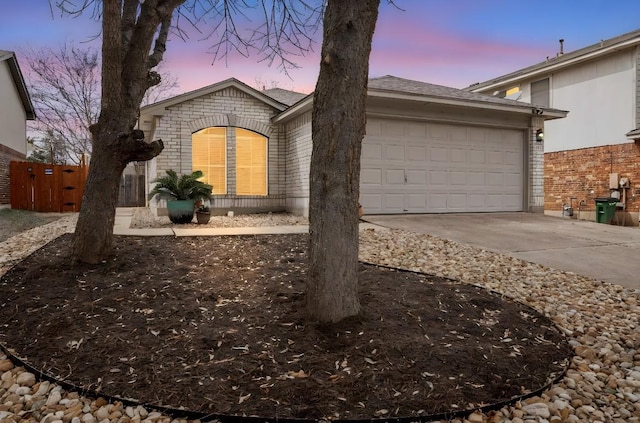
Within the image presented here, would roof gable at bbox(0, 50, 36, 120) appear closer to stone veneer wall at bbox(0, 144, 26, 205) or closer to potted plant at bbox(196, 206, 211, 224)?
stone veneer wall at bbox(0, 144, 26, 205)

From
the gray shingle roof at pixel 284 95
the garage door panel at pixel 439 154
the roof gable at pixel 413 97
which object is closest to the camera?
the roof gable at pixel 413 97

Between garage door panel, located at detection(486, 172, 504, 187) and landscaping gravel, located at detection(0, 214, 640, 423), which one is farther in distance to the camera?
garage door panel, located at detection(486, 172, 504, 187)

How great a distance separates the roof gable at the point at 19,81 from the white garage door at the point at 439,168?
13.2 metres

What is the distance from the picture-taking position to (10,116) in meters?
15.4

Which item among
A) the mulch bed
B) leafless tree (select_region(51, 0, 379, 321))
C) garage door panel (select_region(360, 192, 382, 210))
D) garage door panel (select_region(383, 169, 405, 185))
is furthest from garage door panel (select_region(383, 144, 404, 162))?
the mulch bed

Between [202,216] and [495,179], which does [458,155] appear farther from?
[202,216]

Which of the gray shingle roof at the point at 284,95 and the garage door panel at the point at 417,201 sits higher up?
the gray shingle roof at the point at 284,95

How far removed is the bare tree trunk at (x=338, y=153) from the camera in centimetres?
267

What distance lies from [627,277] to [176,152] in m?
9.20

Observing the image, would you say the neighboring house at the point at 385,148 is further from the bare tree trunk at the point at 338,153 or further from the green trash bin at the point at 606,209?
the bare tree trunk at the point at 338,153

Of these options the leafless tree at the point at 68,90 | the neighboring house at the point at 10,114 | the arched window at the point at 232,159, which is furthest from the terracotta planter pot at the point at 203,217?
the leafless tree at the point at 68,90

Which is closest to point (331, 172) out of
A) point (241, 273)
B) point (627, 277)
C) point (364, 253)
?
point (241, 273)

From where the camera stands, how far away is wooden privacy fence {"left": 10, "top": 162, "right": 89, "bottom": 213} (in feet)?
41.8

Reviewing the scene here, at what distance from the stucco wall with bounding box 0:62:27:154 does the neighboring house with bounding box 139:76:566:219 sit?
21.2 ft
